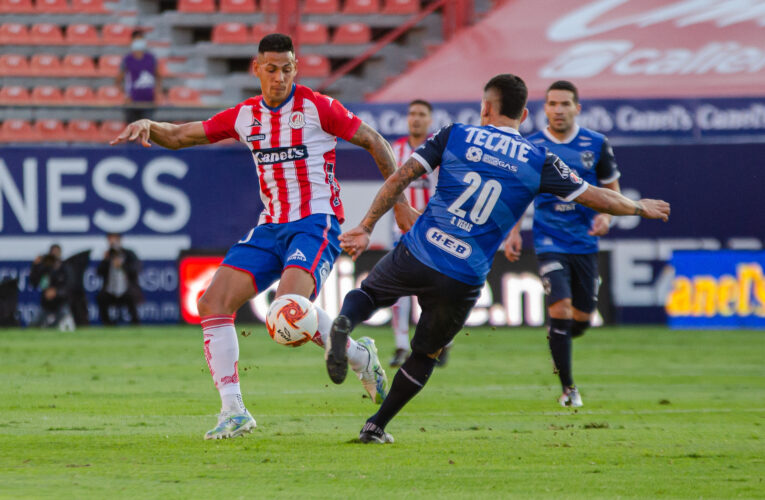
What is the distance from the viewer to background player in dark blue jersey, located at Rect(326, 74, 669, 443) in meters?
6.70

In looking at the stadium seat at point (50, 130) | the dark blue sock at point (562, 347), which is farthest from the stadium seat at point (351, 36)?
the dark blue sock at point (562, 347)

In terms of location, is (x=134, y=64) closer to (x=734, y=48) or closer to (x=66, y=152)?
(x=66, y=152)

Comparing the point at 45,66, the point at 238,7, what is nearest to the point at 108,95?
the point at 45,66

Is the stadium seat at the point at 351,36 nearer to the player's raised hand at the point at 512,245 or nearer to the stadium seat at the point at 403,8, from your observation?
the stadium seat at the point at 403,8

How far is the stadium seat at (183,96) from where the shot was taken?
75.9 ft

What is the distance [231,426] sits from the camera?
7.08 metres

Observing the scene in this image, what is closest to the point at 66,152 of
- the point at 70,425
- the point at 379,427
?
the point at 70,425

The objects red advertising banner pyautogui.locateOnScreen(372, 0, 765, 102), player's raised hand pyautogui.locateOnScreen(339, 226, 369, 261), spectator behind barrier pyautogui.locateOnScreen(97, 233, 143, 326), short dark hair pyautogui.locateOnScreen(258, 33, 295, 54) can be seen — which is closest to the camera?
player's raised hand pyautogui.locateOnScreen(339, 226, 369, 261)

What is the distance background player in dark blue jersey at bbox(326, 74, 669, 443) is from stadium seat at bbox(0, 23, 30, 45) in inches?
757

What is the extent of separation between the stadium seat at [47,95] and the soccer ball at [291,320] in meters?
17.5

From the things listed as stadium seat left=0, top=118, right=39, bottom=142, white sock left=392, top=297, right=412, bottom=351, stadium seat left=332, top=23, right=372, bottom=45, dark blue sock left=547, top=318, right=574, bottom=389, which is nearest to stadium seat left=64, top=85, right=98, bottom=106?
stadium seat left=0, top=118, right=39, bottom=142

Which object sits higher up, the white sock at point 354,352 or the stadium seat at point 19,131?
the stadium seat at point 19,131

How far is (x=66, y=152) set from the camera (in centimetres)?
2023

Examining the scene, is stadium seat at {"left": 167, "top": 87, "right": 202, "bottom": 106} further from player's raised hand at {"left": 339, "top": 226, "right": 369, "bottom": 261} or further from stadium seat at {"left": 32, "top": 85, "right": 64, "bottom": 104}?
player's raised hand at {"left": 339, "top": 226, "right": 369, "bottom": 261}
